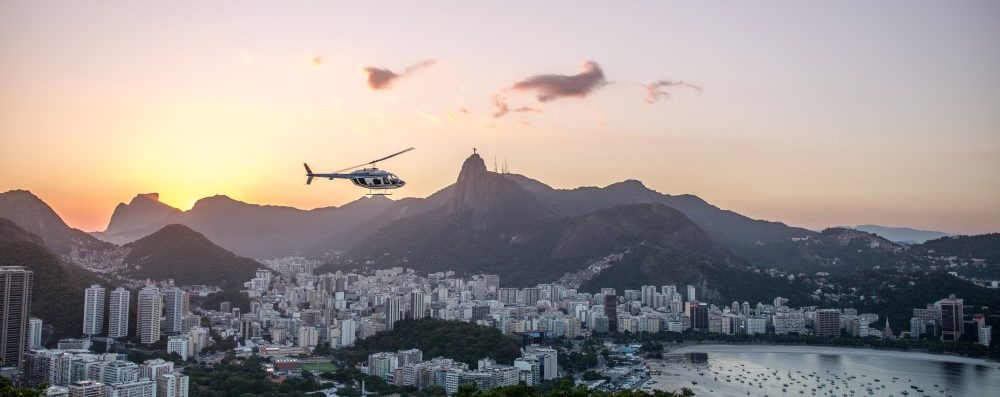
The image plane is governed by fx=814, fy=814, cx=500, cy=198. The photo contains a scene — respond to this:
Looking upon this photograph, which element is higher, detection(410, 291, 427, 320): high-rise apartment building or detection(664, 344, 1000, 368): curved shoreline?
detection(410, 291, 427, 320): high-rise apartment building

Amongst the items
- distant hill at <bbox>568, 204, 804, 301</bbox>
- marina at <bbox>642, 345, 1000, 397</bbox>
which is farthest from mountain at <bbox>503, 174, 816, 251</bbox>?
marina at <bbox>642, 345, 1000, 397</bbox>

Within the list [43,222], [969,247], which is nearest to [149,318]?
[43,222]

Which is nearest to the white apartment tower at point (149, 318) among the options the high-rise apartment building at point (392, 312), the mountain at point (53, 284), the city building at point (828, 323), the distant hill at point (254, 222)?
the mountain at point (53, 284)

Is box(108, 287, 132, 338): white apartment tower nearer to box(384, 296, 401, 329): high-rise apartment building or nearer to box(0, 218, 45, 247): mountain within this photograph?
box(384, 296, 401, 329): high-rise apartment building

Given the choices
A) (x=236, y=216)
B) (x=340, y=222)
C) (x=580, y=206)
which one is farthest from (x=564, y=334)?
(x=236, y=216)

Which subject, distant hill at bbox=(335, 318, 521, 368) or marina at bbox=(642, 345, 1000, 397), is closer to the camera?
marina at bbox=(642, 345, 1000, 397)

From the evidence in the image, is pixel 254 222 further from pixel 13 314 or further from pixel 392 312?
pixel 13 314
